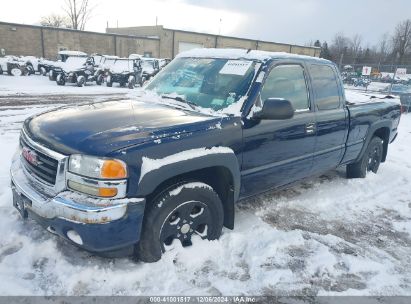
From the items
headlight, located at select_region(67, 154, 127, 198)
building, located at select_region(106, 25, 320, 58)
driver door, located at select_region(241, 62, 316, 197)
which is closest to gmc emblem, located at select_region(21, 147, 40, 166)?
headlight, located at select_region(67, 154, 127, 198)

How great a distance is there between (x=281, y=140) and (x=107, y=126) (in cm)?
178

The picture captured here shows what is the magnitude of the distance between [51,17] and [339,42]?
5474 cm

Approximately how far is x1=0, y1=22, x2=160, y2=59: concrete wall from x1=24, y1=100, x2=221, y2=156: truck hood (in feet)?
114

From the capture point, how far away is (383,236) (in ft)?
13.0

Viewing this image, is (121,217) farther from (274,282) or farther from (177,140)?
(274,282)

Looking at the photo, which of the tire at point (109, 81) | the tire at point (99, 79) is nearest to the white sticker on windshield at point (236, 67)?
the tire at point (109, 81)

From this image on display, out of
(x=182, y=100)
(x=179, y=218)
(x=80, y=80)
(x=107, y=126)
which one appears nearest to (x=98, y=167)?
(x=107, y=126)

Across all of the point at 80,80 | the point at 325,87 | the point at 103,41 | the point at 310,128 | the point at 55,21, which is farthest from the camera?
the point at 55,21

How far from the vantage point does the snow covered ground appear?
2768mm

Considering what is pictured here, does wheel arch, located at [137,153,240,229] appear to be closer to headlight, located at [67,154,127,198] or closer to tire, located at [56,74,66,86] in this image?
headlight, located at [67,154,127,198]

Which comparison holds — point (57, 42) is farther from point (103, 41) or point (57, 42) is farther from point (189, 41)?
point (189, 41)

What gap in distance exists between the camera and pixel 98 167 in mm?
2463

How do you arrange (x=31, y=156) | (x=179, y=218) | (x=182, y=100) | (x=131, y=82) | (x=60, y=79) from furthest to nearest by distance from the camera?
(x=131, y=82) < (x=60, y=79) < (x=182, y=100) < (x=179, y=218) < (x=31, y=156)

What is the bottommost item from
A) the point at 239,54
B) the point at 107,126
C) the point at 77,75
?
the point at 77,75
